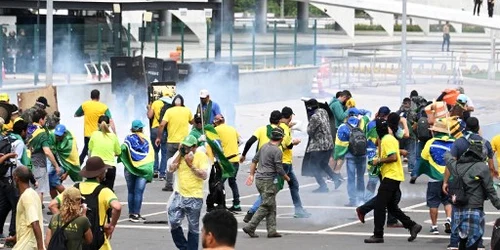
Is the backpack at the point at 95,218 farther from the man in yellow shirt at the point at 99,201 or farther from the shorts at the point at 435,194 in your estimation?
the shorts at the point at 435,194

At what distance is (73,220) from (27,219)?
1670 millimetres

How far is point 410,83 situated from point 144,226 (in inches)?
1120

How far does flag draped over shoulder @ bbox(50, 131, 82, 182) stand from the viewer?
58.5 feet

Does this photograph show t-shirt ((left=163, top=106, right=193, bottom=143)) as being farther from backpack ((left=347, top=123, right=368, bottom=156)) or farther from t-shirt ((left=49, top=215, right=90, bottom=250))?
t-shirt ((left=49, top=215, right=90, bottom=250))

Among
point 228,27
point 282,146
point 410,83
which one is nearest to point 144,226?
point 282,146

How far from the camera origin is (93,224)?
449 inches

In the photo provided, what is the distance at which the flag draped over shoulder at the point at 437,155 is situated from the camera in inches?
642

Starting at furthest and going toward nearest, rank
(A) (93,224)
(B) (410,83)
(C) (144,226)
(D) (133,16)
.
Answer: (D) (133,16), (B) (410,83), (C) (144,226), (A) (93,224)

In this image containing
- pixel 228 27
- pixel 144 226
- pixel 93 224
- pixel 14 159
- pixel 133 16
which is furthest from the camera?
pixel 133 16

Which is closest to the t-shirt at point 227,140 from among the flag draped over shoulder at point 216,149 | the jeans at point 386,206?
the flag draped over shoulder at point 216,149

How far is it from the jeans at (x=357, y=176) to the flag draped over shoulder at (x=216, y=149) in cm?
227

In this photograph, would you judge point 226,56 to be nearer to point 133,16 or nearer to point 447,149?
point 133,16

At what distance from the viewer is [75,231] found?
10758 millimetres

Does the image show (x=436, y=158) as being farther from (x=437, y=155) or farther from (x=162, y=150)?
(x=162, y=150)
